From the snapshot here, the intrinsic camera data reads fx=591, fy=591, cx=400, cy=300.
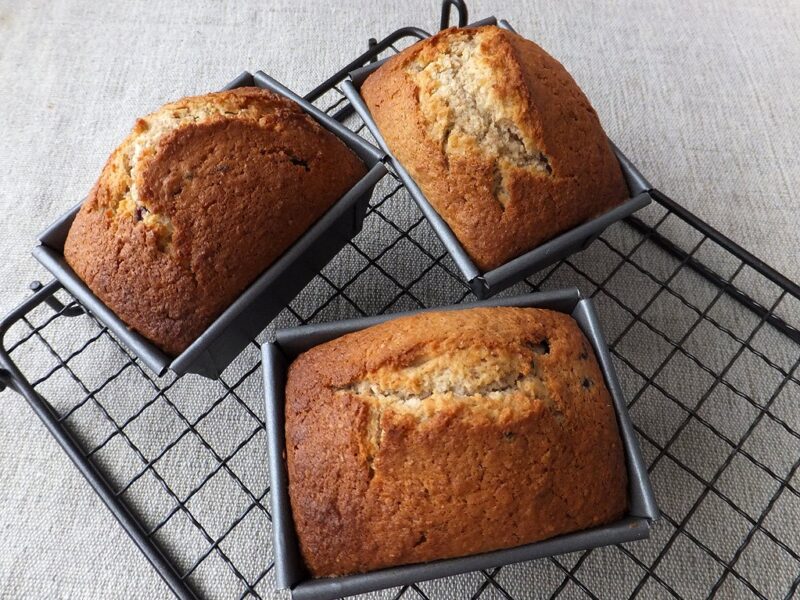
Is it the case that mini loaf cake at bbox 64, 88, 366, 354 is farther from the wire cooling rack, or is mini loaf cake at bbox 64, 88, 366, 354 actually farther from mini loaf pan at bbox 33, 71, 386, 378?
the wire cooling rack

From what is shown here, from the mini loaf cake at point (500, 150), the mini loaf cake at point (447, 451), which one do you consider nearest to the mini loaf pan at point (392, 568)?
the mini loaf cake at point (447, 451)

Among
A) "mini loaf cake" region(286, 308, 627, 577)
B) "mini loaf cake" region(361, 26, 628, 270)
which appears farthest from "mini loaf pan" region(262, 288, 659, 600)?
"mini loaf cake" region(361, 26, 628, 270)

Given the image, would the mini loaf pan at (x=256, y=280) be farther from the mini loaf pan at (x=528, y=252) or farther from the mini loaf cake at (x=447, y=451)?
the mini loaf cake at (x=447, y=451)

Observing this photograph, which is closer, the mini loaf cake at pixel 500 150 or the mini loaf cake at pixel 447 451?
the mini loaf cake at pixel 447 451

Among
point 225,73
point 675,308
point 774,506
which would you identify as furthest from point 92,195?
point 774,506

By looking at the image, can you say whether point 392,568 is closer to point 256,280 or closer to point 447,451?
point 447,451
